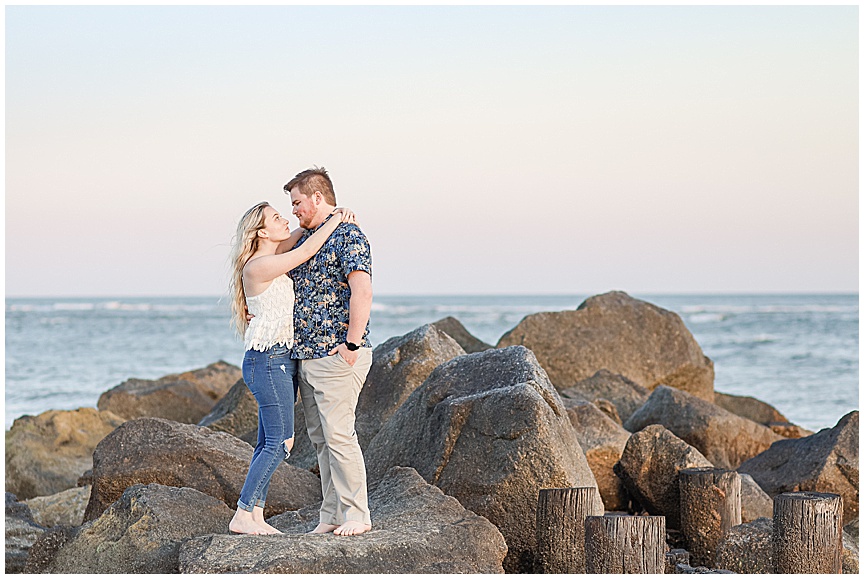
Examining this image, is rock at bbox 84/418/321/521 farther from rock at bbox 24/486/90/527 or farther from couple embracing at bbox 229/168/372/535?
rock at bbox 24/486/90/527

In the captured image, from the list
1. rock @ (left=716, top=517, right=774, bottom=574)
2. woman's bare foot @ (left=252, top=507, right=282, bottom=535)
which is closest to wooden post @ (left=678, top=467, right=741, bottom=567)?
rock @ (left=716, top=517, right=774, bottom=574)

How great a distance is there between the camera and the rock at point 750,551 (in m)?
6.04

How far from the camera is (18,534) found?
698 cm

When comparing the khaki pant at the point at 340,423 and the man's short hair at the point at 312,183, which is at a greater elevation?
the man's short hair at the point at 312,183

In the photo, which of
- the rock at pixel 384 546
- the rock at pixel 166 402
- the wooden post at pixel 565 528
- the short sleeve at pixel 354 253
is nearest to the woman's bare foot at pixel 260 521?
the rock at pixel 384 546

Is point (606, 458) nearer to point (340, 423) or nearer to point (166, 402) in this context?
point (340, 423)

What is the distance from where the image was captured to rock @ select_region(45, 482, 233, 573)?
17.9 feet

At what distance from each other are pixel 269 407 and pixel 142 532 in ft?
3.63

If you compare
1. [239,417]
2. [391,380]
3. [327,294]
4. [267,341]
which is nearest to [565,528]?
[327,294]

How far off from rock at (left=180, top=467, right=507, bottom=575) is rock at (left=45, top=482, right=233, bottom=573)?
396 millimetres

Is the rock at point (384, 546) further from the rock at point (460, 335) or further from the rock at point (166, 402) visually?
the rock at point (166, 402)

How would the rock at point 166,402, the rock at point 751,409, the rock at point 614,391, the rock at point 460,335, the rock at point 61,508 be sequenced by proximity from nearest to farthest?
the rock at point 61,508, the rock at point 614,391, the rock at point 460,335, the rock at point 166,402, the rock at point 751,409

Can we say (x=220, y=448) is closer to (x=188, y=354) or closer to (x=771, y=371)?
(x=771, y=371)

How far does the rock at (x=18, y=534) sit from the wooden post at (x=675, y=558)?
4304 millimetres
